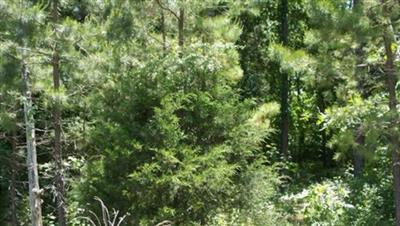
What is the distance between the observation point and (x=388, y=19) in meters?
6.86

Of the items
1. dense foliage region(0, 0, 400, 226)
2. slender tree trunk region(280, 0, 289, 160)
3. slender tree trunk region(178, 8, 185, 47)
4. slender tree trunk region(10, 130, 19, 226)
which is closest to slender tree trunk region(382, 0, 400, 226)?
dense foliage region(0, 0, 400, 226)

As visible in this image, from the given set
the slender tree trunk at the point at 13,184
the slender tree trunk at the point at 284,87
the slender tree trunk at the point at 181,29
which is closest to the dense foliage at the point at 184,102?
the slender tree trunk at the point at 181,29

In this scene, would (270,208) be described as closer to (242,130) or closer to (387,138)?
(242,130)

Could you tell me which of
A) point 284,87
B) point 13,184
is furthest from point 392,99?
point 284,87

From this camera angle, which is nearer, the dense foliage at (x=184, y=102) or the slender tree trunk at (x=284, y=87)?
the dense foliage at (x=184, y=102)

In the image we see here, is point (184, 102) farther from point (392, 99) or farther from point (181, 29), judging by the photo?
point (392, 99)

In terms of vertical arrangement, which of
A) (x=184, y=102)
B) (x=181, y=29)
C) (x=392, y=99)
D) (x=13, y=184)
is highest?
(x=181, y=29)

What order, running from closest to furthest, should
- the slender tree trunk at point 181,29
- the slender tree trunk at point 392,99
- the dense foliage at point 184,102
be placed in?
the slender tree trunk at point 392,99 → the dense foliage at point 184,102 → the slender tree trunk at point 181,29

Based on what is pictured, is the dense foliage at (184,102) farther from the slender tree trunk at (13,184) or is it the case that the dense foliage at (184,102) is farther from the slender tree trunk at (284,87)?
the slender tree trunk at (284,87)

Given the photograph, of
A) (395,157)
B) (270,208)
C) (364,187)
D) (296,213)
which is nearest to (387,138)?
(395,157)

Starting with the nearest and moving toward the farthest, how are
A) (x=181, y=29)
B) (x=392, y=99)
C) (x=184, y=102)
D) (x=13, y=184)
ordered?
(x=392, y=99)
(x=184, y=102)
(x=181, y=29)
(x=13, y=184)

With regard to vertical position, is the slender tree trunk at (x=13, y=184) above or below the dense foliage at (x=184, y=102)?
below

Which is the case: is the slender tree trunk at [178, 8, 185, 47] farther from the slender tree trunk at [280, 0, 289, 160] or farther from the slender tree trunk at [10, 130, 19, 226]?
the slender tree trunk at [280, 0, 289, 160]

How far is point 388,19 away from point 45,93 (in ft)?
15.7
